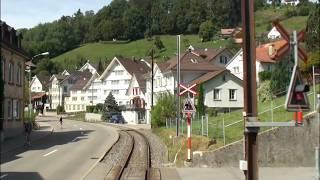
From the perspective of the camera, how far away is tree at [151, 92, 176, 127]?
50875mm

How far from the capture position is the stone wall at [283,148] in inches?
860

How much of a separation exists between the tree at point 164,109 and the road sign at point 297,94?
40.6 metres

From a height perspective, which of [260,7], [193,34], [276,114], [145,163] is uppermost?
[193,34]

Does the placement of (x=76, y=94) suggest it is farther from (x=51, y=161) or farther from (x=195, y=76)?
(x=51, y=161)

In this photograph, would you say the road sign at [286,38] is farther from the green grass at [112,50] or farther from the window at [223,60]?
the green grass at [112,50]

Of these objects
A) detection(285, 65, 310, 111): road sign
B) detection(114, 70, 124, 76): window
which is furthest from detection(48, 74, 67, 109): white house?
detection(285, 65, 310, 111): road sign

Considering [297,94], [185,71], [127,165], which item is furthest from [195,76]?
[297,94]

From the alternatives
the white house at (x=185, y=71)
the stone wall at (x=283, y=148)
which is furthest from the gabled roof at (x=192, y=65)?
the stone wall at (x=283, y=148)

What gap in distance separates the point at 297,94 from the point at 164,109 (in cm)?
4226

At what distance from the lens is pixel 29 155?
30391 millimetres

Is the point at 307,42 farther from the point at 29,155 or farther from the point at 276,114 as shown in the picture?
the point at 29,155

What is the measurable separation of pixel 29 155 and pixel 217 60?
68.3 m

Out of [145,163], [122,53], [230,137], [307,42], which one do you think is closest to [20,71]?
[145,163]

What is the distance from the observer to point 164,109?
171ft
